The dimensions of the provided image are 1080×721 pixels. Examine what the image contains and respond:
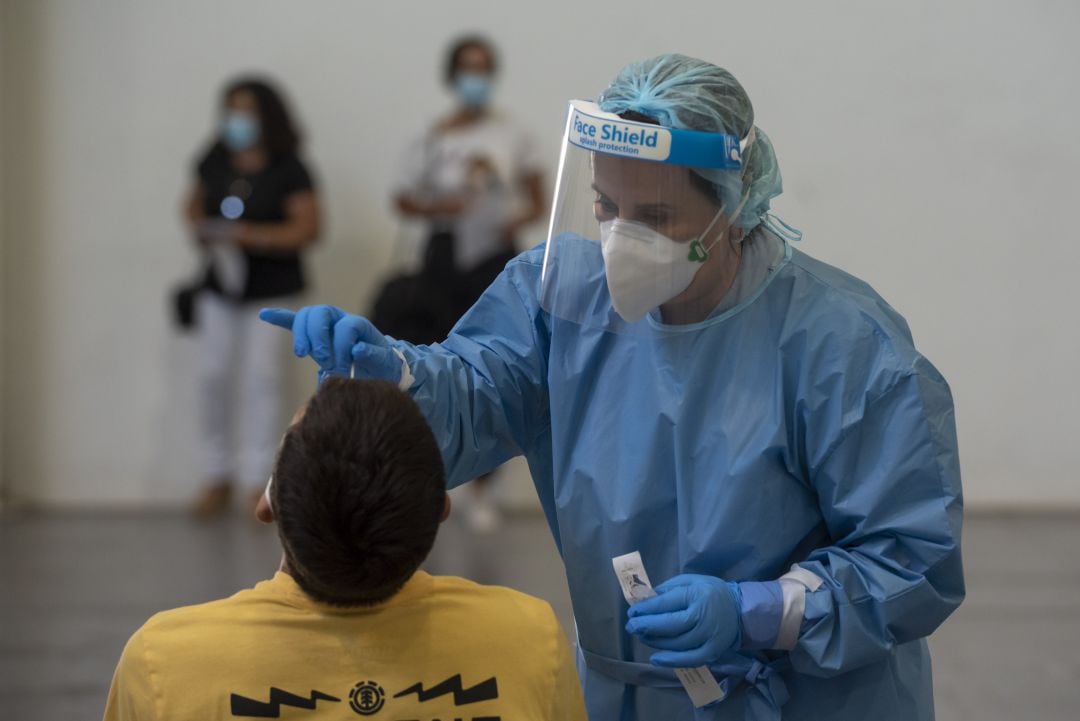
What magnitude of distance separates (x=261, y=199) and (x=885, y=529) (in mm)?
3780

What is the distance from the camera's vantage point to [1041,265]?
518 cm

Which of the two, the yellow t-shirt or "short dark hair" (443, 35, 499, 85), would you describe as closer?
the yellow t-shirt

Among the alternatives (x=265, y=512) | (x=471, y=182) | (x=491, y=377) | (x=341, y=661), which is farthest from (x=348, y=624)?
(x=471, y=182)

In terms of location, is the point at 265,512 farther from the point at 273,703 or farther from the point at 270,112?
the point at 270,112

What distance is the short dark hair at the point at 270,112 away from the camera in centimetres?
482

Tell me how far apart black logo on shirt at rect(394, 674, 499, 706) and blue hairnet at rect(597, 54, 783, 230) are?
2.26 ft

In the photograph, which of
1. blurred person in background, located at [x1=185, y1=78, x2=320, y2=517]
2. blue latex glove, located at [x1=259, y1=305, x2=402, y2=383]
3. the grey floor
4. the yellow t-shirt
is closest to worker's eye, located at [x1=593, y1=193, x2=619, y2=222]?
blue latex glove, located at [x1=259, y1=305, x2=402, y2=383]

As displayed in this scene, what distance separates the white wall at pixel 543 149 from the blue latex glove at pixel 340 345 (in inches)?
139

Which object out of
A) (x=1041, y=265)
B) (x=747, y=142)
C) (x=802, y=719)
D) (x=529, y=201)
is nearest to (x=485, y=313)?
(x=747, y=142)

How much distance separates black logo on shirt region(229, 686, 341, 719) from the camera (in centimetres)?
121

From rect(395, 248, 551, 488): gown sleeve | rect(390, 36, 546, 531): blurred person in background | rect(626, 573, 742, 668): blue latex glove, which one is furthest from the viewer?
rect(390, 36, 546, 531): blurred person in background

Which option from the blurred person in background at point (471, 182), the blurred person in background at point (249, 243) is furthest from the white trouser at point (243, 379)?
the blurred person in background at point (471, 182)

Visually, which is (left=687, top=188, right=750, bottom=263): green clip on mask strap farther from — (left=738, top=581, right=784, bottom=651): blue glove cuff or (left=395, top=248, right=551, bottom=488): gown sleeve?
(left=738, top=581, right=784, bottom=651): blue glove cuff

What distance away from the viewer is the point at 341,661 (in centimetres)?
124
